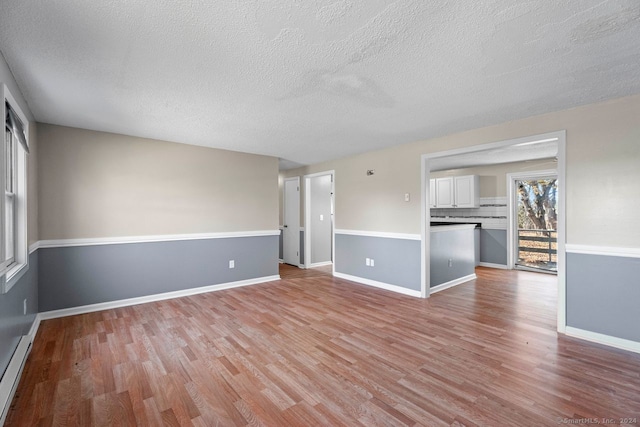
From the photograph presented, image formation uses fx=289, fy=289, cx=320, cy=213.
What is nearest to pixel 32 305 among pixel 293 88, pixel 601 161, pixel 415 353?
pixel 293 88

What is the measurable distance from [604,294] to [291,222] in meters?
5.18

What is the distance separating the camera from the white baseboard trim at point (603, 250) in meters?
2.63

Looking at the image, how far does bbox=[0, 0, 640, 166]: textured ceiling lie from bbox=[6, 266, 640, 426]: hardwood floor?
2.29m

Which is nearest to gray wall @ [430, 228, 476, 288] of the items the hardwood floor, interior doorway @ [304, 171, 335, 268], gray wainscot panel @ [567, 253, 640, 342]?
the hardwood floor

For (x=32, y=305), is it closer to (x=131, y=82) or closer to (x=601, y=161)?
(x=131, y=82)

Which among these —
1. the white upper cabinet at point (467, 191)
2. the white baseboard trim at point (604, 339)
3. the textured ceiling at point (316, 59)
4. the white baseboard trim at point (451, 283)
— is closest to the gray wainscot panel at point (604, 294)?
the white baseboard trim at point (604, 339)

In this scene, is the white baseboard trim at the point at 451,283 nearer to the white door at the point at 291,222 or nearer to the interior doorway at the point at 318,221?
the interior doorway at the point at 318,221

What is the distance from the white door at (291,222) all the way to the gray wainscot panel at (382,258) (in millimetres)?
1281

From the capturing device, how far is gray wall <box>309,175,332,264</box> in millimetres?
6434

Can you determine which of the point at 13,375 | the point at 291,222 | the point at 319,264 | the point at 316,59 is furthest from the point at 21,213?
the point at 319,264

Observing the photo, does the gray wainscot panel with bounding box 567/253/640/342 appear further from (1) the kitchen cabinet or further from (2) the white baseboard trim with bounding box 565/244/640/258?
(1) the kitchen cabinet

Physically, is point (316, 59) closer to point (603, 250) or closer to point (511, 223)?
point (603, 250)

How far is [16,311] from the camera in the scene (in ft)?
7.79

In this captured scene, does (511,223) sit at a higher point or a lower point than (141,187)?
lower
